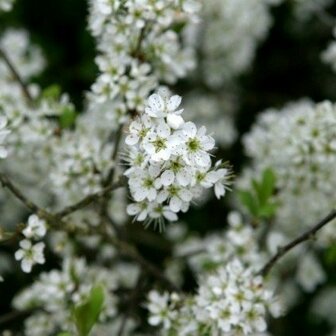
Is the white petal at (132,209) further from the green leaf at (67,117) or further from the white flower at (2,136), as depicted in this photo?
the green leaf at (67,117)

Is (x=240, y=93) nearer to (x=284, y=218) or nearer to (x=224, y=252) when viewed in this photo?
(x=284, y=218)

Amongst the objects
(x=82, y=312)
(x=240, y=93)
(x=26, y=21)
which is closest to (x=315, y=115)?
(x=82, y=312)

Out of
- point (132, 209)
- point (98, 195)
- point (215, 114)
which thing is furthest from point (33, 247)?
point (215, 114)

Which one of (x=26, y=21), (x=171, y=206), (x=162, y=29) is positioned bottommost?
(x=171, y=206)

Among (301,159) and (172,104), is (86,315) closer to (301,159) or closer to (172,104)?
(172,104)

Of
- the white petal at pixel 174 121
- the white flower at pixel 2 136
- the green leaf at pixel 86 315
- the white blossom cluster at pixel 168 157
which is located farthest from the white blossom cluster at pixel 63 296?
the white petal at pixel 174 121

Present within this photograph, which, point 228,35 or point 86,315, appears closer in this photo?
point 86,315

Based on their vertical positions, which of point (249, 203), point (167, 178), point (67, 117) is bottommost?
point (167, 178)
